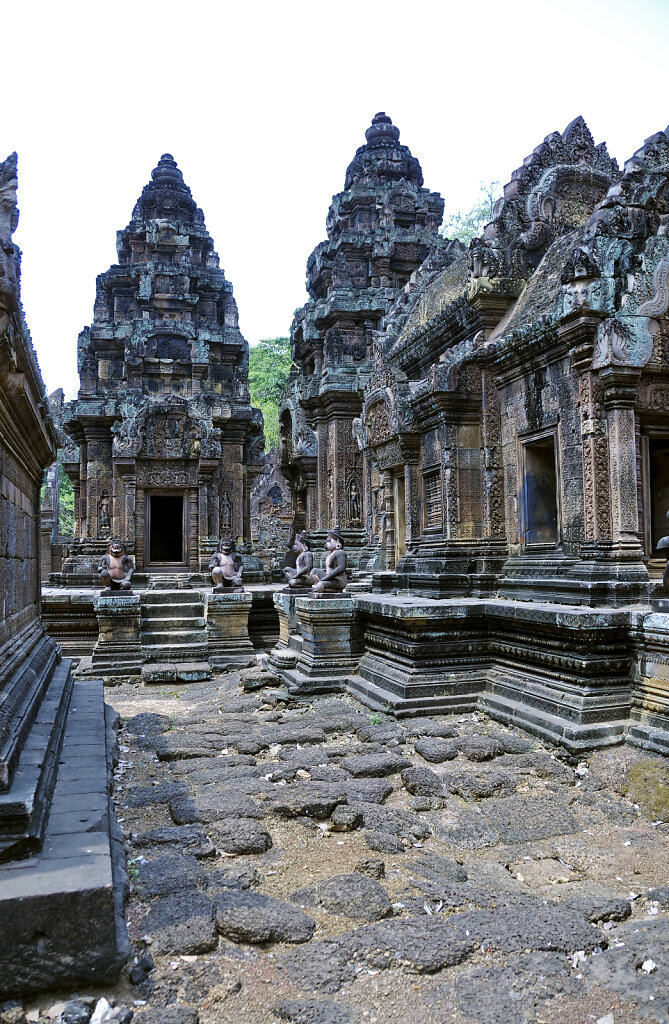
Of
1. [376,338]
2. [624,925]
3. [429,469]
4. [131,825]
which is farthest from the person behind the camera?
[376,338]

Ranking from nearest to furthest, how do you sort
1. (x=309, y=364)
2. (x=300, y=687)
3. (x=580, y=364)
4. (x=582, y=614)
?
1. (x=582, y=614)
2. (x=580, y=364)
3. (x=300, y=687)
4. (x=309, y=364)

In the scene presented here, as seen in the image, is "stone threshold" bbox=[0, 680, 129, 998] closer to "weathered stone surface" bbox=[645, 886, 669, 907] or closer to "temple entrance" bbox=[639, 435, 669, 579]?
"weathered stone surface" bbox=[645, 886, 669, 907]

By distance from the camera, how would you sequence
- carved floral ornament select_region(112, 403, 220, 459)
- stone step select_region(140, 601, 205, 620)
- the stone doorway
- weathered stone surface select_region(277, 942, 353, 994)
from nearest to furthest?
weathered stone surface select_region(277, 942, 353, 994), stone step select_region(140, 601, 205, 620), carved floral ornament select_region(112, 403, 220, 459), the stone doorway

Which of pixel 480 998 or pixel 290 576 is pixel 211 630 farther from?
pixel 480 998

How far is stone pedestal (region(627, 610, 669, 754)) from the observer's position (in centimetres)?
485

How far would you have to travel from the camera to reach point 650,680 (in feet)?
16.7

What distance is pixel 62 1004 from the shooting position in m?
2.37

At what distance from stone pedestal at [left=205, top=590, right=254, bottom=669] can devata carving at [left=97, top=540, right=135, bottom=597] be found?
4.47 ft

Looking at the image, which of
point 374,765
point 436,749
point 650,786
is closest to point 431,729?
point 436,749

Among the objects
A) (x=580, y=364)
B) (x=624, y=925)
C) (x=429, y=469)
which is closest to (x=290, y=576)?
(x=429, y=469)

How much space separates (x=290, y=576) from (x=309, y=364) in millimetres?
9891

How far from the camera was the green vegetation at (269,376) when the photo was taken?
1569 inches

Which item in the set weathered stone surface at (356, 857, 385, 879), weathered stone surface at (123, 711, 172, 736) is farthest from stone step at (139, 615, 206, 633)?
weathered stone surface at (356, 857, 385, 879)

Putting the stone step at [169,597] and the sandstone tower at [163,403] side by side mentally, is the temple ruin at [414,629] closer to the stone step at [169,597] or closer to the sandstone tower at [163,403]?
the stone step at [169,597]
